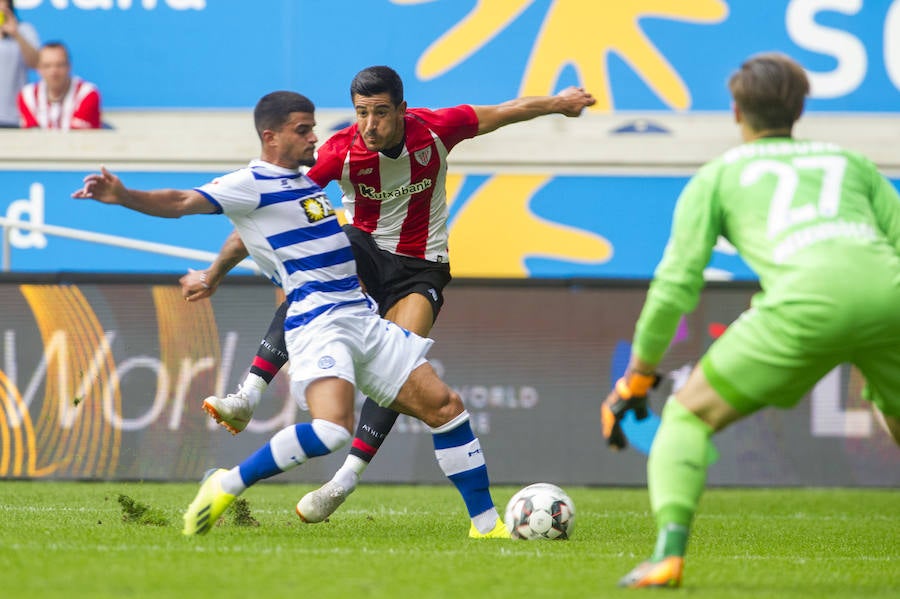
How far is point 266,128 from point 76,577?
2.38 metres

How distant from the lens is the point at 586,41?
1383cm

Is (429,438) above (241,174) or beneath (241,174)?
beneath

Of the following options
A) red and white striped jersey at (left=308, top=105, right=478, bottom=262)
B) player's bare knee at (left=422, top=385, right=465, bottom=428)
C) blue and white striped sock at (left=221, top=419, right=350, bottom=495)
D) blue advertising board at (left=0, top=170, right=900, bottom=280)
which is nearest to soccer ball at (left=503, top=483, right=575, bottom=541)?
player's bare knee at (left=422, top=385, right=465, bottom=428)

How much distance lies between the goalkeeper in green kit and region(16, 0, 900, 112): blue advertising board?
9.13m

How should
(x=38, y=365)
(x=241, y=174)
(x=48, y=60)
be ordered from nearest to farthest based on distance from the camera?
1. (x=241, y=174)
2. (x=38, y=365)
3. (x=48, y=60)

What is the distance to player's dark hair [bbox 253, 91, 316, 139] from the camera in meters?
6.28

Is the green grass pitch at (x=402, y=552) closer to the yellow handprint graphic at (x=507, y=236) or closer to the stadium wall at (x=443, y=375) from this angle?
the stadium wall at (x=443, y=375)

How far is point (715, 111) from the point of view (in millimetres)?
13789

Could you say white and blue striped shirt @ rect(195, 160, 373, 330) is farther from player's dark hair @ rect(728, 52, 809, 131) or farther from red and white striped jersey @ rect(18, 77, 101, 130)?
red and white striped jersey @ rect(18, 77, 101, 130)

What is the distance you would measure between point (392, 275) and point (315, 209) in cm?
120

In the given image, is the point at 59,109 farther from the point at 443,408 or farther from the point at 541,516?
the point at 541,516

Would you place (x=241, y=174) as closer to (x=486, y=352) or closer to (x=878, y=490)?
(x=486, y=352)

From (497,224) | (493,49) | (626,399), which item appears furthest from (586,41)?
(626,399)

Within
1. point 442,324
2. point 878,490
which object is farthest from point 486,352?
point 878,490
